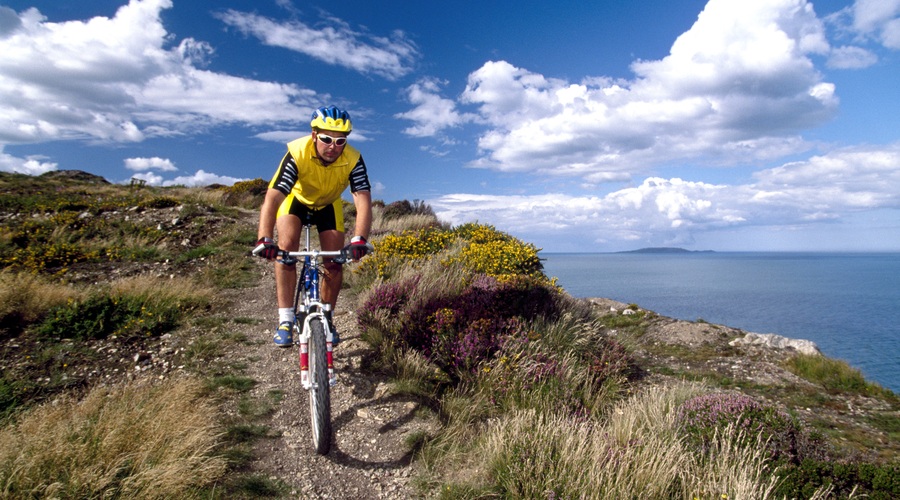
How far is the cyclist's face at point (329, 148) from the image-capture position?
13.6 ft

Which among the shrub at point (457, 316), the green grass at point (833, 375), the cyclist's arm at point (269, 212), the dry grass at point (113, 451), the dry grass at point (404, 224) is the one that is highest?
the dry grass at point (404, 224)

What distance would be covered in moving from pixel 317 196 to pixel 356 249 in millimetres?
1030

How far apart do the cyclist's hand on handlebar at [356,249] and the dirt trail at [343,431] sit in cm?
165

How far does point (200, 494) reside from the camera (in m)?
2.89

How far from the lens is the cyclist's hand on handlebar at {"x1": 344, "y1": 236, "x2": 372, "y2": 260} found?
383cm

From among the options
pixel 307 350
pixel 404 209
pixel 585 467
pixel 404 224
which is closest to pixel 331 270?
pixel 307 350

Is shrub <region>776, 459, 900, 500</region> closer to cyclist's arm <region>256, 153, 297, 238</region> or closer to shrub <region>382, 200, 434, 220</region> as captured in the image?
cyclist's arm <region>256, 153, 297, 238</region>

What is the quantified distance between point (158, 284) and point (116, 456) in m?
5.67

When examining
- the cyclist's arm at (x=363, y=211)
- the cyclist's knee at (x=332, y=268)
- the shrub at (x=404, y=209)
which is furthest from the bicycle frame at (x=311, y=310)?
the shrub at (x=404, y=209)

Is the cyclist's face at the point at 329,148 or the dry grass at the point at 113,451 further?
the cyclist's face at the point at 329,148

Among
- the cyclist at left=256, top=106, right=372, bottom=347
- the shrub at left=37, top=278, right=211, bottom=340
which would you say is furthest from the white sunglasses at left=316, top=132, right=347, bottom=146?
the shrub at left=37, top=278, right=211, bottom=340

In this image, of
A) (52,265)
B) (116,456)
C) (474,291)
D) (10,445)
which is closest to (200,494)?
(116,456)

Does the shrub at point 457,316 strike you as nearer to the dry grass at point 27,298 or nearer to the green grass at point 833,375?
the dry grass at point 27,298

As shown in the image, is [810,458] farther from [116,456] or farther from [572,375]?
[116,456]
